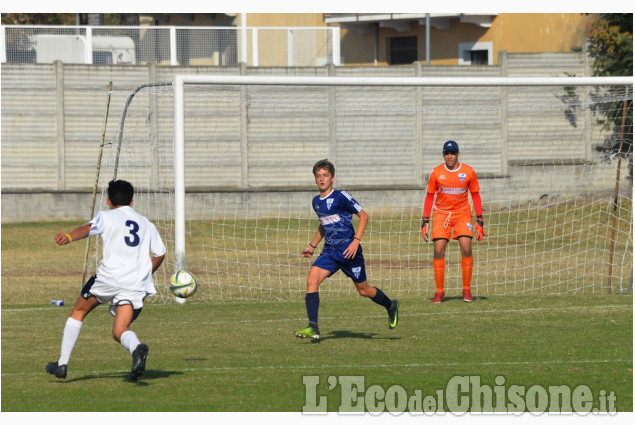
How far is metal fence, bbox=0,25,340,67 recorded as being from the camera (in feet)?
93.9

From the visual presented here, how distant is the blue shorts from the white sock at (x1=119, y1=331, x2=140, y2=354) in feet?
9.00

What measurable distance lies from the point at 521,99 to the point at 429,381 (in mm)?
20422

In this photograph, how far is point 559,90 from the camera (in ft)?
91.5

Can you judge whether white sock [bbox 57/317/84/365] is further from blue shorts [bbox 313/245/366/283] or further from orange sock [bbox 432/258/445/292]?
orange sock [bbox 432/258/445/292]

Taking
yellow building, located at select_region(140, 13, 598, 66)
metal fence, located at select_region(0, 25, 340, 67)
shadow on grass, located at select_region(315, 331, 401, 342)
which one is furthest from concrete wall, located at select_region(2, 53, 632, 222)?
shadow on grass, located at select_region(315, 331, 401, 342)

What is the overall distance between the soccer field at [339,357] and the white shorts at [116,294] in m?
0.61

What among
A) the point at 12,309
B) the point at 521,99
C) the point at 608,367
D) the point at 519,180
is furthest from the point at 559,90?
the point at 608,367

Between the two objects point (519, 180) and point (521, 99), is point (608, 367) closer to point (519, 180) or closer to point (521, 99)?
point (519, 180)

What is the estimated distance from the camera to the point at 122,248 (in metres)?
8.33

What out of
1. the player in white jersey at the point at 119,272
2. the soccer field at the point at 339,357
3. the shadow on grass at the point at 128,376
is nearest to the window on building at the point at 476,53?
the soccer field at the point at 339,357

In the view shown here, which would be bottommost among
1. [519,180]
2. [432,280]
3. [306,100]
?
[432,280]

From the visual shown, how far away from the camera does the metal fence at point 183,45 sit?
1127 inches

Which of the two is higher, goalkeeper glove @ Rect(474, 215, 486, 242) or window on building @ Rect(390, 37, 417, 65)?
window on building @ Rect(390, 37, 417, 65)

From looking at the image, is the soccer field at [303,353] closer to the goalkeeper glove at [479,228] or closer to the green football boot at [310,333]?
the green football boot at [310,333]
